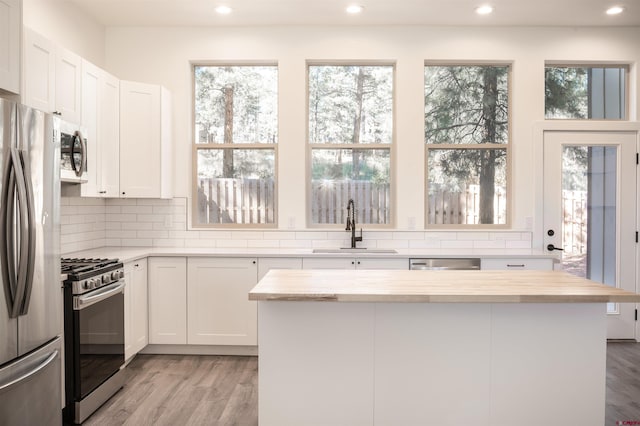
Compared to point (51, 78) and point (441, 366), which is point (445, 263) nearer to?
point (441, 366)

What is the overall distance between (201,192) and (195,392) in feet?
6.82

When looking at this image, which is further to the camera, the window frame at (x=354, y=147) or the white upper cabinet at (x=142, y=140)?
the window frame at (x=354, y=147)

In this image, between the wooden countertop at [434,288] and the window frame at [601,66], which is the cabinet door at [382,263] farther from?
the window frame at [601,66]

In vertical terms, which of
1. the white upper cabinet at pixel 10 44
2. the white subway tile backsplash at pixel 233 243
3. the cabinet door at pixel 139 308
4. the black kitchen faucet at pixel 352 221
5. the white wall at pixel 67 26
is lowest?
the cabinet door at pixel 139 308

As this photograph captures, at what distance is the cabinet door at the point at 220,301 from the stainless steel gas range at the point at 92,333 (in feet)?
2.56

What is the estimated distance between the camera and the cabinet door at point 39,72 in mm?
2972

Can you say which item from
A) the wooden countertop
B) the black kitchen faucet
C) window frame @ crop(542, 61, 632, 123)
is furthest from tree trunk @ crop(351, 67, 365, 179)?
the wooden countertop

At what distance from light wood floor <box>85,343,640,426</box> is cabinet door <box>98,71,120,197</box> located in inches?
61.9

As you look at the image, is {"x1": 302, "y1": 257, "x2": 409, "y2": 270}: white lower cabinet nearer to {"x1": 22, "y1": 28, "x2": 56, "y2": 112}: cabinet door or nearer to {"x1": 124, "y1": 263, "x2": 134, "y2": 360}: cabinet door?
{"x1": 124, "y1": 263, "x2": 134, "y2": 360}: cabinet door

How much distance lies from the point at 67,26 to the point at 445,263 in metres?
3.88

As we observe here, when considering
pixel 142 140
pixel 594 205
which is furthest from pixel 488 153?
pixel 142 140

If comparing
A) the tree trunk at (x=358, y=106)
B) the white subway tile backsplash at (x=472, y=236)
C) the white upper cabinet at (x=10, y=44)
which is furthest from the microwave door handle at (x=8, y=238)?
the white subway tile backsplash at (x=472, y=236)

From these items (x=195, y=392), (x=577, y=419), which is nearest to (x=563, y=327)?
(x=577, y=419)

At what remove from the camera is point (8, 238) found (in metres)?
2.16
